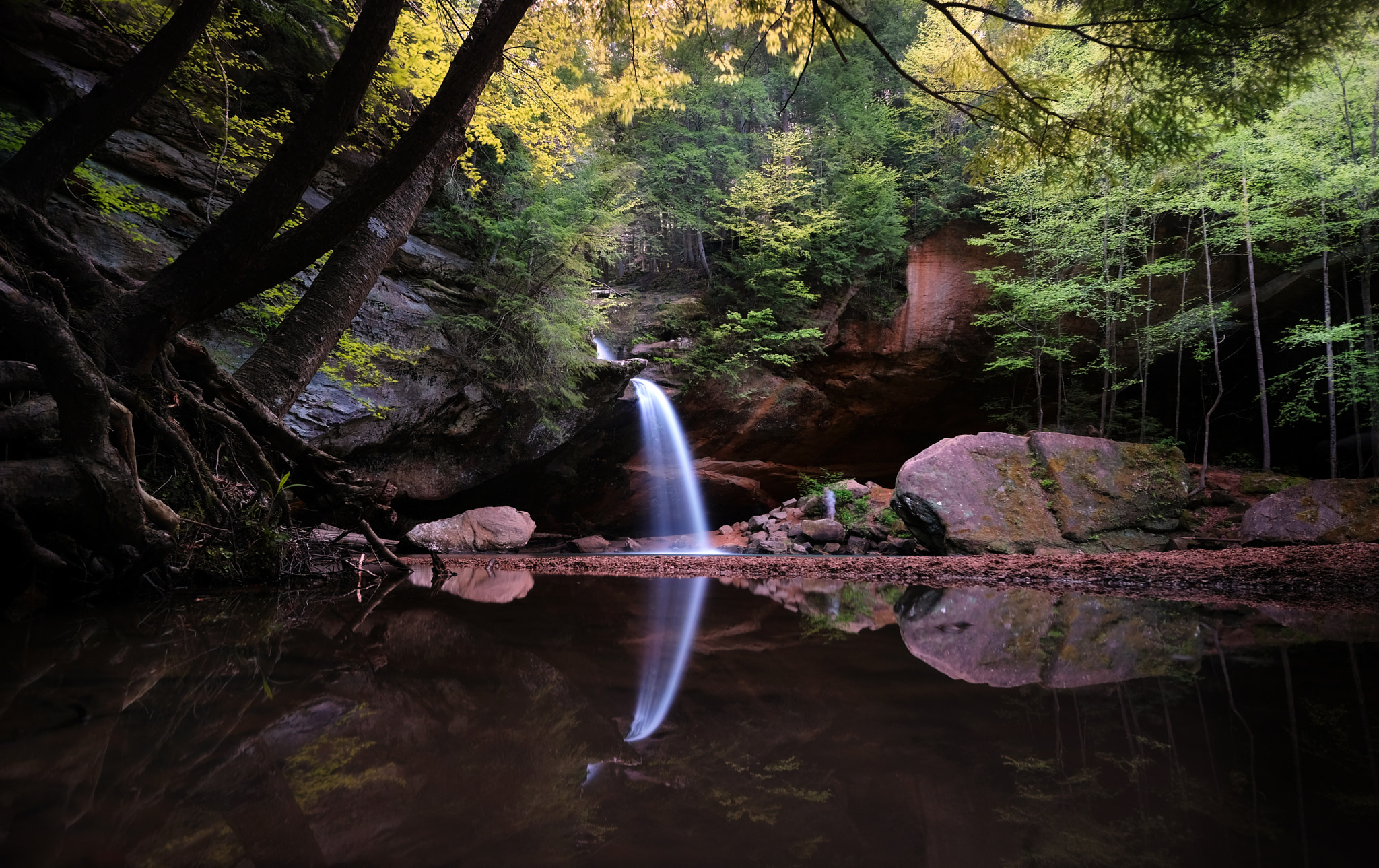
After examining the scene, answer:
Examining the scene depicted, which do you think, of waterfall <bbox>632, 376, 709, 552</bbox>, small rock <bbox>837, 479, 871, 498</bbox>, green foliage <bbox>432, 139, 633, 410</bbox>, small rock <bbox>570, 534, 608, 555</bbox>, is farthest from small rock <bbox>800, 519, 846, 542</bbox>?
green foliage <bbox>432, 139, 633, 410</bbox>

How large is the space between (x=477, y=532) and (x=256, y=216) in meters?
7.89

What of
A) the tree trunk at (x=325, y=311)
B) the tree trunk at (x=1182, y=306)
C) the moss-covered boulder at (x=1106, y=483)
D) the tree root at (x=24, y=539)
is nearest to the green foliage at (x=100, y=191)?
the tree trunk at (x=325, y=311)

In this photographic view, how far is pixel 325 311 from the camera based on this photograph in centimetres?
392

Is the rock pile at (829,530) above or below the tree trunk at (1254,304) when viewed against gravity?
below

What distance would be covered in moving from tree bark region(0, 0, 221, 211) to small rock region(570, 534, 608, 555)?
8.60 meters

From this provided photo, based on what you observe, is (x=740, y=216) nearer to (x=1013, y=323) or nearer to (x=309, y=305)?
(x=1013, y=323)

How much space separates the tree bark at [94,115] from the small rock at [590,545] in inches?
338

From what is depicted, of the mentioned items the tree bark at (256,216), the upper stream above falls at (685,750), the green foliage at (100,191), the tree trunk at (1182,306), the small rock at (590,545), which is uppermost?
the tree trunk at (1182,306)

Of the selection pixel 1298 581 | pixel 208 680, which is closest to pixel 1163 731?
pixel 208 680

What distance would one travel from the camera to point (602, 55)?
475 centimetres

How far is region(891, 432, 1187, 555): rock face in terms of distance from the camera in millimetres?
7078

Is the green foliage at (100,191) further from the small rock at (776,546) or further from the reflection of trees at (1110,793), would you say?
the small rock at (776,546)

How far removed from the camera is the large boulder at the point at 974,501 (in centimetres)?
697

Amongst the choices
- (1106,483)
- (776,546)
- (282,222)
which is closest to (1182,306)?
(1106,483)
